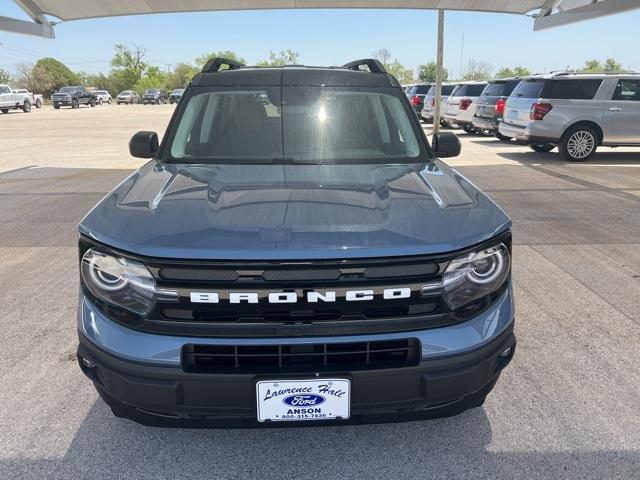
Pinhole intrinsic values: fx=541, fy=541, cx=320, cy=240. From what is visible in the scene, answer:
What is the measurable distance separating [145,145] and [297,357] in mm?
2248

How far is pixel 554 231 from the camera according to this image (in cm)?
657

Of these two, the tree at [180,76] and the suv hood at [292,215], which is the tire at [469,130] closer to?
the suv hood at [292,215]

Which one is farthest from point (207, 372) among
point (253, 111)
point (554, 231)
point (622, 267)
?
point (554, 231)

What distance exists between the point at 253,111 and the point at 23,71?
98.0m

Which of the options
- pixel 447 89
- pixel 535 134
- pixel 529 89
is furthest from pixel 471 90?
pixel 535 134

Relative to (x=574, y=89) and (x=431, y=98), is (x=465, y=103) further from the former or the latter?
(x=574, y=89)

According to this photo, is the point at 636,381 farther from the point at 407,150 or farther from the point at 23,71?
the point at 23,71

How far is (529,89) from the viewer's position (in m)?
13.0

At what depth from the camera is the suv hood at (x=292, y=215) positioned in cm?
204

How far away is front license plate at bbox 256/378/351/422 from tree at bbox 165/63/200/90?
357ft

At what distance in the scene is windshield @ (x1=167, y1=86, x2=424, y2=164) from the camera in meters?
3.29

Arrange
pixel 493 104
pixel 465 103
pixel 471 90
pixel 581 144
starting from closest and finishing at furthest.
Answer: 1. pixel 581 144
2. pixel 493 104
3. pixel 465 103
4. pixel 471 90

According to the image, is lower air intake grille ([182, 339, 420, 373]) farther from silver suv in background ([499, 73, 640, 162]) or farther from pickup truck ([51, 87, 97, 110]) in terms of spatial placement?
pickup truck ([51, 87, 97, 110])

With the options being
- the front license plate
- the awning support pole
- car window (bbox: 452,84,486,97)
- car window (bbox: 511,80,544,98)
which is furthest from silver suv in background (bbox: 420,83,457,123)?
the front license plate
